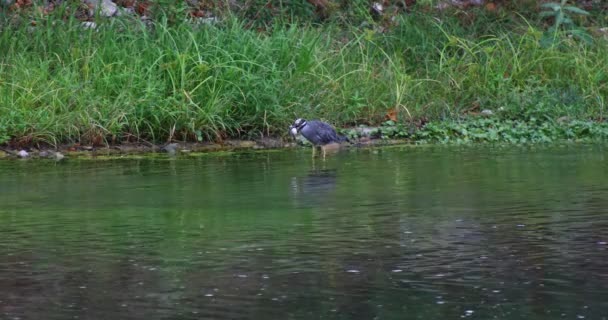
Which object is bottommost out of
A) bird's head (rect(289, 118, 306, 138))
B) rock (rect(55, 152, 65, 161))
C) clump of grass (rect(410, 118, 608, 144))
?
rock (rect(55, 152, 65, 161))

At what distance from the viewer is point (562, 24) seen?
18750 mm

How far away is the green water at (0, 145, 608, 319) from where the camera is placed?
643cm

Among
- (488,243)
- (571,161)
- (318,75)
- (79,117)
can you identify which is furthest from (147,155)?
(488,243)

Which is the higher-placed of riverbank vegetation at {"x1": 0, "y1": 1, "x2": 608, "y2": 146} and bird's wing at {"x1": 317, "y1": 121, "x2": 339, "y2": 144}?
riverbank vegetation at {"x1": 0, "y1": 1, "x2": 608, "y2": 146}

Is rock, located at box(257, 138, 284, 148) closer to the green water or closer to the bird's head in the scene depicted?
the bird's head

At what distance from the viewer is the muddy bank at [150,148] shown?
1380 centimetres

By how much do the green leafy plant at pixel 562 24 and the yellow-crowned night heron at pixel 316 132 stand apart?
14.6ft

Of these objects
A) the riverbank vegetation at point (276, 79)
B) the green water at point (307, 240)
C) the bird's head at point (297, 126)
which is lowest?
the green water at point (307, 240)

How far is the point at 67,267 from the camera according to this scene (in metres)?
7.39

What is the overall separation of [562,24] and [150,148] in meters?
6.99

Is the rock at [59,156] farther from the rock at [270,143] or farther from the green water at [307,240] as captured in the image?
the rock at [270,143]

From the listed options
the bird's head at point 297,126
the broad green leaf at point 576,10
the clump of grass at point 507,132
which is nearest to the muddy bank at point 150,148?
the clump of grass at point 507,132

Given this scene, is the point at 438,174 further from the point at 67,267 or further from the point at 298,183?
the point at 67,267

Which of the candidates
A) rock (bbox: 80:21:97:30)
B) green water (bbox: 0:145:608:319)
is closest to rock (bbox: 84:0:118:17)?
rock (bbox: 80:21:97:30)
